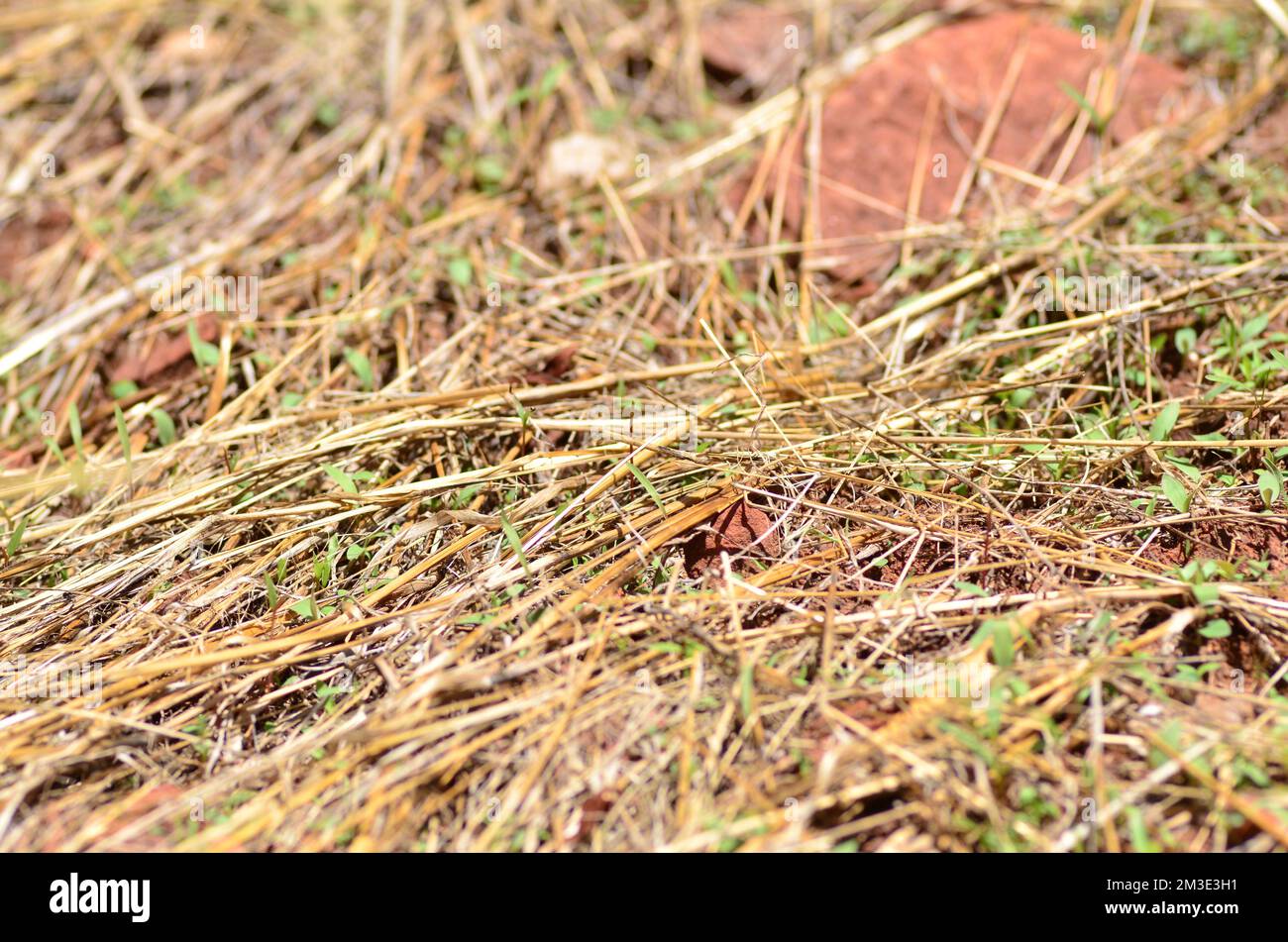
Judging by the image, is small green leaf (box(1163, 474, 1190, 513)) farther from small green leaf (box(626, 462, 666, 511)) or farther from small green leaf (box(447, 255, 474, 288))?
small green leaf (box(447, 255, 474, 288))

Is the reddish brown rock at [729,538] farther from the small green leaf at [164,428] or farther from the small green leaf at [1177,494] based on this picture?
the small green leaf at [164,428]

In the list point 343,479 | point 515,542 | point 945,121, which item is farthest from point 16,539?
point 945,121

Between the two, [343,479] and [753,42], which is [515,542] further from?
[753,42]

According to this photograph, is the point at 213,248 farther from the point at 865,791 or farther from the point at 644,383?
the point at 865,791

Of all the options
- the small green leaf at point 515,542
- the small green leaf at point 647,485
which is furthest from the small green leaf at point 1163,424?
the small green leaf at point 515,542

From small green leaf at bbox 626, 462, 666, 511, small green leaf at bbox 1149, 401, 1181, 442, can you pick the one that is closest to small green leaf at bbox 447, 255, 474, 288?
small green leaf at bbox 626, 462, 666, 511

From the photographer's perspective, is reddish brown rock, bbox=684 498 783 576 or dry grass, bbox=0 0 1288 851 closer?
dry grass, bbox=0 0 1288 851

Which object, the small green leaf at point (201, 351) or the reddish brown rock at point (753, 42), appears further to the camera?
the reddish brown rock at point (753, 42)

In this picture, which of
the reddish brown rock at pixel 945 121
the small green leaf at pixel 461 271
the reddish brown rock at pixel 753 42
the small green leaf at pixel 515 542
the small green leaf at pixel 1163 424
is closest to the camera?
the small green leaf at pixel 515 542

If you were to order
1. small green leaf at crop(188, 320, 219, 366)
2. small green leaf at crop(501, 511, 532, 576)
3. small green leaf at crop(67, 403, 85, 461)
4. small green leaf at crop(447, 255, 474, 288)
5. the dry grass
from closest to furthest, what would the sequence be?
the dry grass, small green leaf at crop(501, 511, 532, 576), small green leaf at crop(67, 403, 85, 461), small green leaf at crop(188, 320, 219, 366), small green leaf at crop(447, 255, 474, 288)

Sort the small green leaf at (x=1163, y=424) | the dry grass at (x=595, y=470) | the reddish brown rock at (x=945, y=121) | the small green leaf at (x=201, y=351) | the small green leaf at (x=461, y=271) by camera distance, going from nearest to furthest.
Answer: the dry grass at (x=595, y=470) < the small green leaf at (x=1163, y=424) < the small green leaf at (x=201, y=351) < the small green leaf at (x=461, y=271) < the reddish brown rock at (x=945, y=121)
